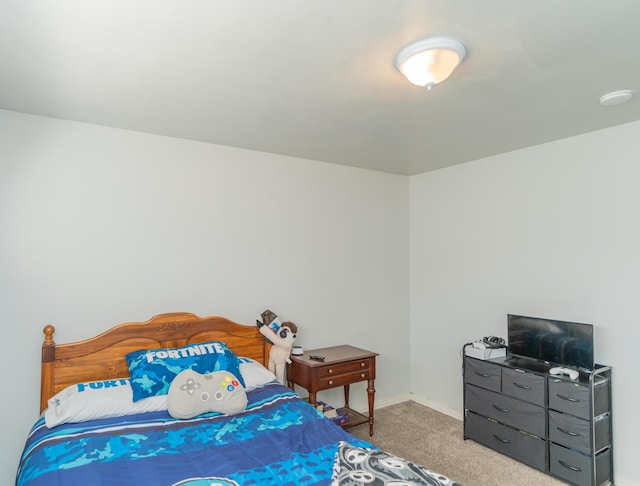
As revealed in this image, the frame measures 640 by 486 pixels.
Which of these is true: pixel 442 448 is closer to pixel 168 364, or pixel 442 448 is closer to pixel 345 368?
pixel 345 368

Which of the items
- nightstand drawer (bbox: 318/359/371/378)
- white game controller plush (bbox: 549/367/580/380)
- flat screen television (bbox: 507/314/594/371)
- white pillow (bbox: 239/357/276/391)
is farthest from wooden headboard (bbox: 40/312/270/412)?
white game controller plush (bbox: 549/367/580/380)

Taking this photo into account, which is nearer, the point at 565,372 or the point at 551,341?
the point at 565,372

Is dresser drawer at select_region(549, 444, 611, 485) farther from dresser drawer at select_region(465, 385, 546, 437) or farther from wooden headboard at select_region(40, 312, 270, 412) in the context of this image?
wooden headboard at select_region(40, 312, 270, 412)

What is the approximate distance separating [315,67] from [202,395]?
6.30 feet

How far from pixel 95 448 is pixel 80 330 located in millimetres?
1086

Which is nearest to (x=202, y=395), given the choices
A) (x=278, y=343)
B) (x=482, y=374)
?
(x=278, y=343)

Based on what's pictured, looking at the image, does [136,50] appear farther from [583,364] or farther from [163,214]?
[583,364]

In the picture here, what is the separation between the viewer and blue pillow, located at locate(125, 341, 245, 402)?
8.36 feet

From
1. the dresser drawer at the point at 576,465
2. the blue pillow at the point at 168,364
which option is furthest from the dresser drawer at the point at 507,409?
the blue pillow at the point at 168,364

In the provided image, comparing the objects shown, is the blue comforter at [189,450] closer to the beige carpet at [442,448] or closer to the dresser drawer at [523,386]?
the beige carpet at [442,448]

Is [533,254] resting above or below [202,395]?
above

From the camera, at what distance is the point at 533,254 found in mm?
3492

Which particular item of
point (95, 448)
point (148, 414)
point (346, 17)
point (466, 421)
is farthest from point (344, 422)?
point (346, 17)

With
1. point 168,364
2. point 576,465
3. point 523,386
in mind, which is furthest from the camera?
point 523,386
